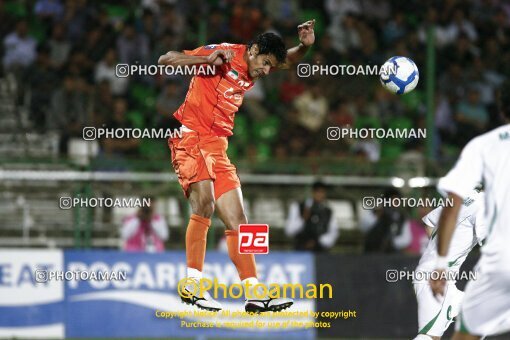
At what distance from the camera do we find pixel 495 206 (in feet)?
21.9

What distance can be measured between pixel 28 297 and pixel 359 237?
4194 millimetres

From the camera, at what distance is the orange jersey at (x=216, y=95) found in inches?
364

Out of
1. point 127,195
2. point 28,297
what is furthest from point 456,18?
point 28,297

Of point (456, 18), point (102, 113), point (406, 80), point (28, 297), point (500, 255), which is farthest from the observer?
point (456, 18)

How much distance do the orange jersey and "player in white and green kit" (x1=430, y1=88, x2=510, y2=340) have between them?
302 centimetres

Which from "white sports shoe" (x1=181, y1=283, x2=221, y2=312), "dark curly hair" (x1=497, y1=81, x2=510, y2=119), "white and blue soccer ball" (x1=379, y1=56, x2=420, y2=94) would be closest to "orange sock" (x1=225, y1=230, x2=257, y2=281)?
"white sports shoe" (x1=181, y1=283, x2=221, y2=312)

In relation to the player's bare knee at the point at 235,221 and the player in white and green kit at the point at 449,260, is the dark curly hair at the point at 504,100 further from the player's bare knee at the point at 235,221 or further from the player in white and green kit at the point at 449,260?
the player's bare knee at the point at 235,221

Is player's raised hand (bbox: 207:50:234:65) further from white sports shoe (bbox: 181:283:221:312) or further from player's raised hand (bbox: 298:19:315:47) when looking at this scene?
white sports shoe (bbox: 181:283:221:312)

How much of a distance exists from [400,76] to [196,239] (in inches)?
87.9

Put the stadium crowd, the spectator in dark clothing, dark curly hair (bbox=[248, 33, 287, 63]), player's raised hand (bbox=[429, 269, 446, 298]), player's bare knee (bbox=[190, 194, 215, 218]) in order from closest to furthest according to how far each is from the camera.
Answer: player's raised hand (bbox=[429, 269, 446, 298]), dark curly hair (bbox=[248, 33, 287, 63]), player's bare knee (bbox=[190, 194, 215, 218]), the spectator in dark clothing, the stadium crowd

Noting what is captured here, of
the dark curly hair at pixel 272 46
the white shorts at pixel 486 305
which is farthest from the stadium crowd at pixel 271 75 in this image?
the white shorts at pixel 486 305

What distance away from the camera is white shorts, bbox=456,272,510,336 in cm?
661

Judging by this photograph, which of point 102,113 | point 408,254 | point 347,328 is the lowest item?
point 347,328

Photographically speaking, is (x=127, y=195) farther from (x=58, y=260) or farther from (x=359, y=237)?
(x=359, y=237)
